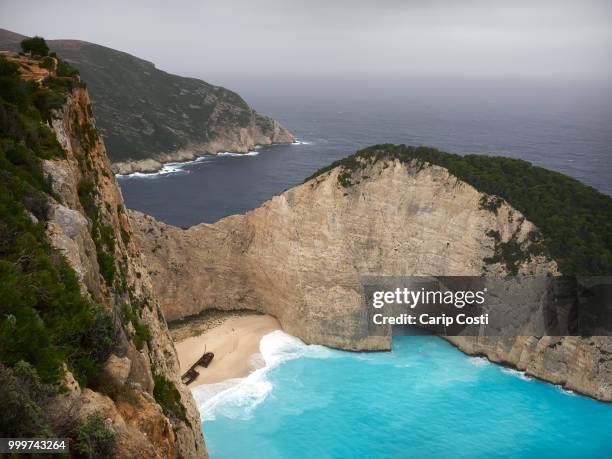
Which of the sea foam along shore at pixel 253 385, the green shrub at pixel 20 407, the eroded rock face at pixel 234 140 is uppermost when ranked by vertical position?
the eroded rock face at pixel 234 140

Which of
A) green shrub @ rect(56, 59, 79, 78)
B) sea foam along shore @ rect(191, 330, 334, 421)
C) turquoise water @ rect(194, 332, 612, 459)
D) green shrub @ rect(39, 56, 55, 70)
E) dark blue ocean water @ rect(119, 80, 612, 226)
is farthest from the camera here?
dark blue ocean water @ rect(119, 80, 612, 226)

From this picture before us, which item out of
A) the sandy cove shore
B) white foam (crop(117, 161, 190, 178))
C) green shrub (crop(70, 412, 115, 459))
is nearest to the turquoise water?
the sandy cove shore

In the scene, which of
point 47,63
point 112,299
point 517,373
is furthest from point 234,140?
point 112,299

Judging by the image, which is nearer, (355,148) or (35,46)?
(35,46)

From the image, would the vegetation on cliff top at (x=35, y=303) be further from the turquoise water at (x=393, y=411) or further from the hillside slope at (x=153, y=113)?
the hillside slope at (x=153, y=113)

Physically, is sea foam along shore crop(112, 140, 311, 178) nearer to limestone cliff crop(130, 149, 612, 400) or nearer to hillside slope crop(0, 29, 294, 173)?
hillside slope crop(0, 29, 294, 173)

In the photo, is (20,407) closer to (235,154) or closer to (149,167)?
(149,167)

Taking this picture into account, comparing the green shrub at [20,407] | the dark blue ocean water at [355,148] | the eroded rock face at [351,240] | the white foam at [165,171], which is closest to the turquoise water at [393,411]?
the eroded rock face at [351,240]
